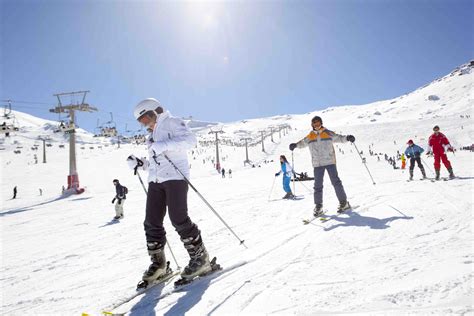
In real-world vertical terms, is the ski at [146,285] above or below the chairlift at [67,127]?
below

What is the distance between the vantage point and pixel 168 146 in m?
3.47

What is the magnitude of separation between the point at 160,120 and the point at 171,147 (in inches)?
18.9

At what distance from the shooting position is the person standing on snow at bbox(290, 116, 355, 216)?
255 inches

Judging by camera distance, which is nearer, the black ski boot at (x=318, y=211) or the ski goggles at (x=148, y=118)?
the ski goggles at (x=148, y=118)

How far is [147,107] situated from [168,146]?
0.65 metres

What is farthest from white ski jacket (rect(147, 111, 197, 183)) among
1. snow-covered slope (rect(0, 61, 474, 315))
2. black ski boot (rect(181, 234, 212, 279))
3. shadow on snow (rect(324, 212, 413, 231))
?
shadow on snow (rect(324, 212, 413, 231))

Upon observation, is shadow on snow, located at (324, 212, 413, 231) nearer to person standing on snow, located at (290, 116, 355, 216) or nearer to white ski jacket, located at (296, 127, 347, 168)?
person standing on snow, located at (290, 116, 355, 216)

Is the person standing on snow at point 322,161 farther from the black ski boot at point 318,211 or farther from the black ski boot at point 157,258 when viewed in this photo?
the black ski boot at point 157,258

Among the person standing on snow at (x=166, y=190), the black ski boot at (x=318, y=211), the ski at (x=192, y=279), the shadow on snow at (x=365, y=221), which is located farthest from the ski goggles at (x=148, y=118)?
the black ski boot at (x=318, y=211)

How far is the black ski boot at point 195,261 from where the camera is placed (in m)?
3.37

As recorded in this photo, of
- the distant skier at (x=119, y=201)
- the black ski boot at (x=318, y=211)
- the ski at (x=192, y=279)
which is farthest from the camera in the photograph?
the distant skier at (x=119, y=201)

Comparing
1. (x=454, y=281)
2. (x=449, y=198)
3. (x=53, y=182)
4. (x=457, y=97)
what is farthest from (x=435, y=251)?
(x=457, y=97)

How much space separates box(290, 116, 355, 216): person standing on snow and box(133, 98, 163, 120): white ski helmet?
372 cm

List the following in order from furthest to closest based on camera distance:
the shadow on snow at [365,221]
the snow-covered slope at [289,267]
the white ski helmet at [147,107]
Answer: the shadow on snow at [365,221], the white ski helmet at [147,107], the snow-covered slope at [289,267]
